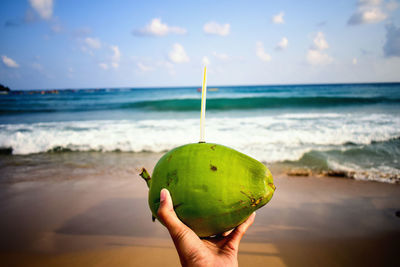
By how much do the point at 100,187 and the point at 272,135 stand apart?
478 centimetres

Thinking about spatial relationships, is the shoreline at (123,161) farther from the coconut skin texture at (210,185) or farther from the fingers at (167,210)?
the fingers at (167,210)

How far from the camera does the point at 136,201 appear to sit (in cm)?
328

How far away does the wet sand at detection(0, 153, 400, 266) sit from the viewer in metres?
2.26

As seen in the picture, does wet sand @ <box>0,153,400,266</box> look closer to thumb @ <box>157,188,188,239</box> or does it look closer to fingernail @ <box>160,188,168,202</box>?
thumb @ <box>157,188,188,239</box>

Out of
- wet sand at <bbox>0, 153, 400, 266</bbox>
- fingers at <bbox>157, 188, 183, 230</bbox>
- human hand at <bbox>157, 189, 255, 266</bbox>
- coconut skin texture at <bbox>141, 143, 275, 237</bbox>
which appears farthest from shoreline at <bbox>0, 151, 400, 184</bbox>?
fingers at <bbox>157, 188, 183, 230</bbox>

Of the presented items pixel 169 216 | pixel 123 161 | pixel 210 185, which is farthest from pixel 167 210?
pixel 123 161

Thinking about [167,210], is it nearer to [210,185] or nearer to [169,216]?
[169,216]

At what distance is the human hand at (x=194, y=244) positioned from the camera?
102cm

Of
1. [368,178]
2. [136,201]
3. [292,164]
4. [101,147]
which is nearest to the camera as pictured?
[136,201]

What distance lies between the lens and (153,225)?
2.75 metres

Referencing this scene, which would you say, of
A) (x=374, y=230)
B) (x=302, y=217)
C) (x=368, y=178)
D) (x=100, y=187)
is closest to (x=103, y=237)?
(x=100, y=187)

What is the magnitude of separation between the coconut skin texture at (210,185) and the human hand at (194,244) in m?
0.04

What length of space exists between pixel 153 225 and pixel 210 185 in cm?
205

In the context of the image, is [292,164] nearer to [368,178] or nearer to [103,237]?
[368,178]
